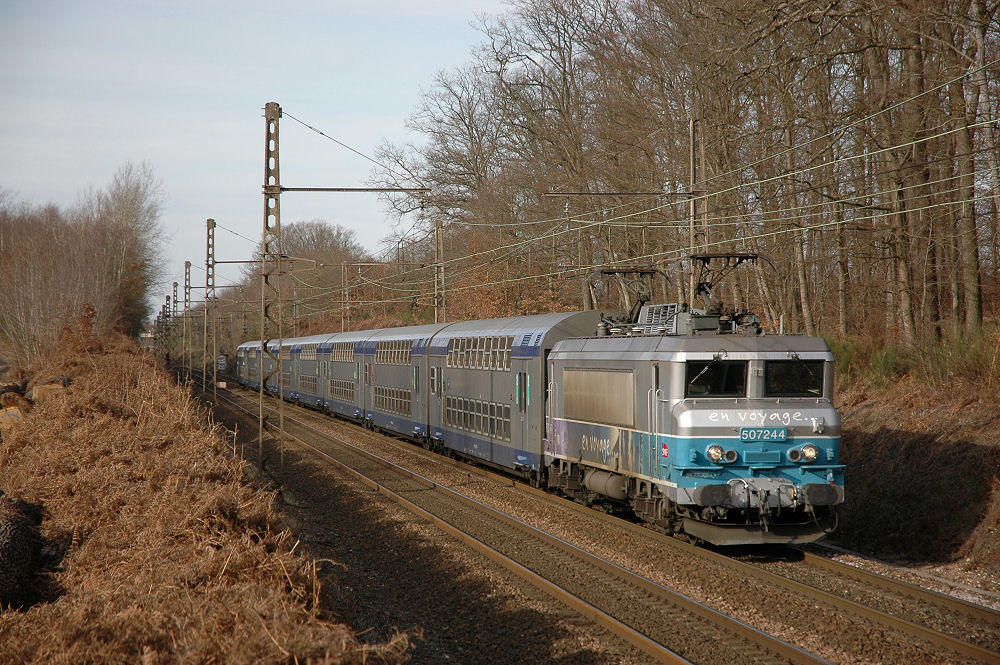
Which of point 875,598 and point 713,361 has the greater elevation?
point 713,361

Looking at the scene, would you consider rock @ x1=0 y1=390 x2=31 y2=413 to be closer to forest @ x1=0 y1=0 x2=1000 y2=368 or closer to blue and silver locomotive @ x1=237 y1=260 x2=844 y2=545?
forest @ x1=0 y1=0 x2=1000 y2=368

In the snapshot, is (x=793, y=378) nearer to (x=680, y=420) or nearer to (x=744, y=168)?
(x=680, y=420)

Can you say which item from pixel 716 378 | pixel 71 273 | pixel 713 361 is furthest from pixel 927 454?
pixel 71 273

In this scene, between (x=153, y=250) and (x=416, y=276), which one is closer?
(x=416, y=276)

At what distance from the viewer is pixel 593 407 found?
13.4m

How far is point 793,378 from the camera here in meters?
11.2

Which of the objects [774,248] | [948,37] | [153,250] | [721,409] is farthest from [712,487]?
[153,250]

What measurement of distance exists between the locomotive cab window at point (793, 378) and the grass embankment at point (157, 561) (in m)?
6.29

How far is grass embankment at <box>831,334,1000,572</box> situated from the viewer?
1220 cm

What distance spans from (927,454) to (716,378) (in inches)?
222

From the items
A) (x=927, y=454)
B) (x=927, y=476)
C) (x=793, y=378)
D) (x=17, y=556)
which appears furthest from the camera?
(x=927, y=454)

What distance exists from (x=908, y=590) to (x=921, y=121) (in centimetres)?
1134

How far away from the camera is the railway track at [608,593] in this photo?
7.71 m

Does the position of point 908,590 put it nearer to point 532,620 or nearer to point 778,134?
point 532,620
